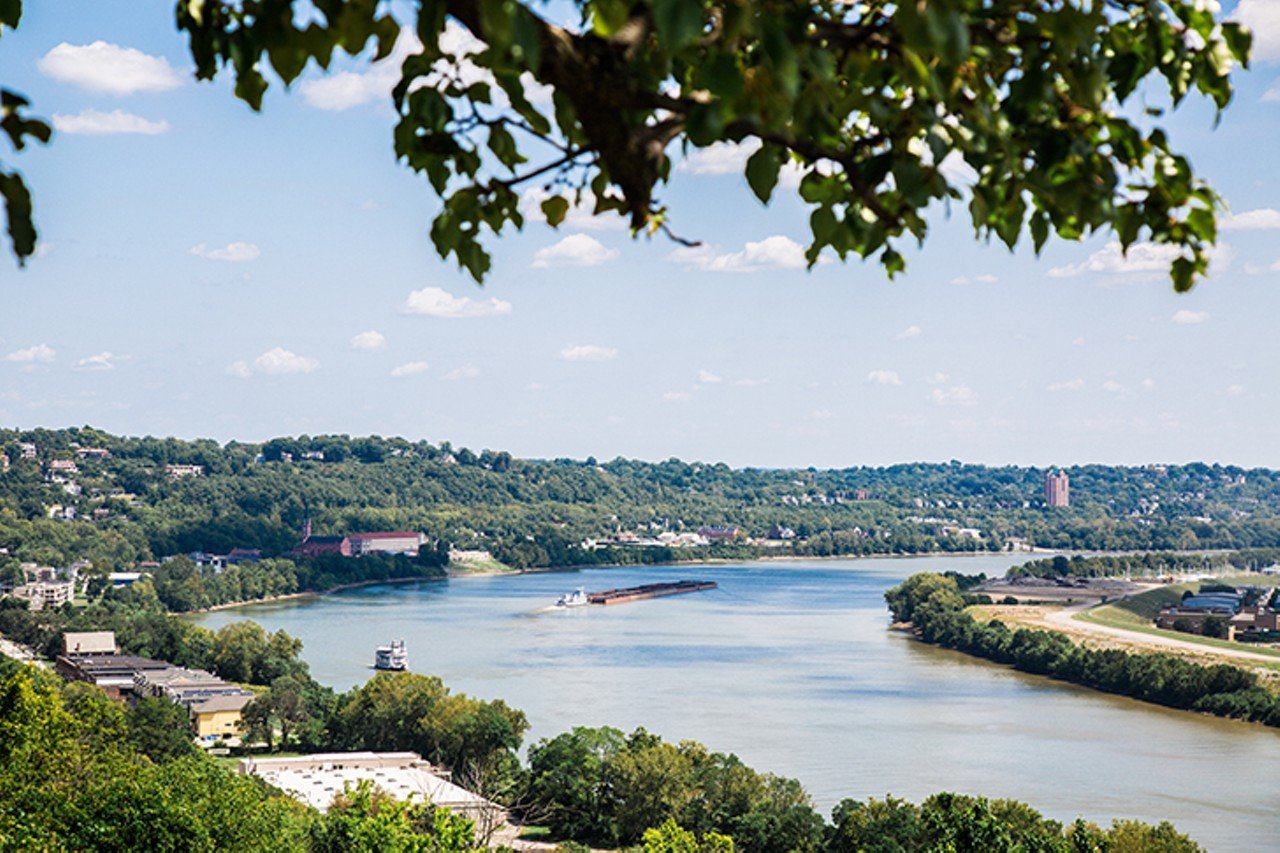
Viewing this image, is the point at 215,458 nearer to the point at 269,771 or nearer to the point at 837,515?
the point at 837,515

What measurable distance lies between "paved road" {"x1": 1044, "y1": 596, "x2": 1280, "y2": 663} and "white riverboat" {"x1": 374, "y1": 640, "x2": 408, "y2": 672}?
1205 centimetres

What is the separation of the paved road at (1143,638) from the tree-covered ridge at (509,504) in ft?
78.4

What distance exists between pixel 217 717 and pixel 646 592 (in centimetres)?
2208

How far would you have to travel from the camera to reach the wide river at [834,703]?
13.7m

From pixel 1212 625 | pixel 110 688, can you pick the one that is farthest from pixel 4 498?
pixel 1212 625

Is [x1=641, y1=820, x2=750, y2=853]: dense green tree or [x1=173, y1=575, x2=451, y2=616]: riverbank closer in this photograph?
[x1=641, y1=820, x2=750, y2=853]: dense green tree

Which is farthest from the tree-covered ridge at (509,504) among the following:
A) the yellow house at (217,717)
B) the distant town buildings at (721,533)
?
the yellow house at (217,717)

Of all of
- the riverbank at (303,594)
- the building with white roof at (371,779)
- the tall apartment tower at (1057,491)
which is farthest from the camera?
the tall apartment tower at (1057,491)

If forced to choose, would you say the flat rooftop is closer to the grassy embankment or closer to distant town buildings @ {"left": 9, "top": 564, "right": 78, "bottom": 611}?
the grassy embankment

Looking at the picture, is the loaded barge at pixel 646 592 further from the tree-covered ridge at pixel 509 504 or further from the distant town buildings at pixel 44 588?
the distant town buildings at pixel 44 588

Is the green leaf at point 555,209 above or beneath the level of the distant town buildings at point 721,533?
above

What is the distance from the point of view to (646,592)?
129 ft

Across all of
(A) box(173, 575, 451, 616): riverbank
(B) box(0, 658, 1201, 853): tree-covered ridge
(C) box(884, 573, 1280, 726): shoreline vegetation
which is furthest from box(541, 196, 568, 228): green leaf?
(A) box(173, 575, 451, 616): riverbank

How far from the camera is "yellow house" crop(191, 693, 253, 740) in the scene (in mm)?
17703
